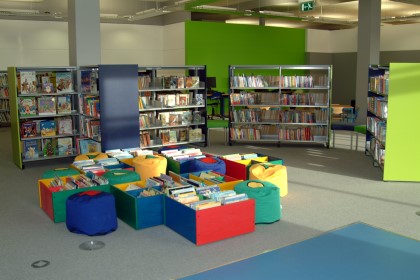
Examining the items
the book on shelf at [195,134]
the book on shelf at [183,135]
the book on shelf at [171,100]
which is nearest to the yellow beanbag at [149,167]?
the book on shelf at [171,100]

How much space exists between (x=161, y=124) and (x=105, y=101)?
64.8 inches

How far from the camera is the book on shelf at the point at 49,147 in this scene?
29.3ft

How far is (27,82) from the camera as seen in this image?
336 inches

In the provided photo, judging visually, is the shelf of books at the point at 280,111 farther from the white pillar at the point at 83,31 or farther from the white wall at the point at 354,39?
the white wall at the point at 354,39

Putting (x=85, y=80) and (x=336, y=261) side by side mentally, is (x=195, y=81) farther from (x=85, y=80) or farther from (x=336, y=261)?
(x=336, y=261)

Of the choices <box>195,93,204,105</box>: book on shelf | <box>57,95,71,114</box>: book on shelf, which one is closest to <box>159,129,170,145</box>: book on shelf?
<box>195,93,204,105</box>: book on shelf

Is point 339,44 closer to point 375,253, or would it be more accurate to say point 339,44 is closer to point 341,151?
point 341,151

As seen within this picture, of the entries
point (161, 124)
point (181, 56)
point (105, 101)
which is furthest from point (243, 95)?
point (181, 56)

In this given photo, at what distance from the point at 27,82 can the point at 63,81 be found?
676mm

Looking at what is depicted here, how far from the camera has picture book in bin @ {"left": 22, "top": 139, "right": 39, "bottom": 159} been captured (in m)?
8.71

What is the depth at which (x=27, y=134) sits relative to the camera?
28.4ft

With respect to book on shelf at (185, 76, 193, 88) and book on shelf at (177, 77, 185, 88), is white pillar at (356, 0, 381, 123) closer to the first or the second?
book on shelf at (185, 76, 193, 88)

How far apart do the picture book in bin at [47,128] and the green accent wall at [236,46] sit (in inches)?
316

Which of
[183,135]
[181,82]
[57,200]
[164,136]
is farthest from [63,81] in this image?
[57,200]
